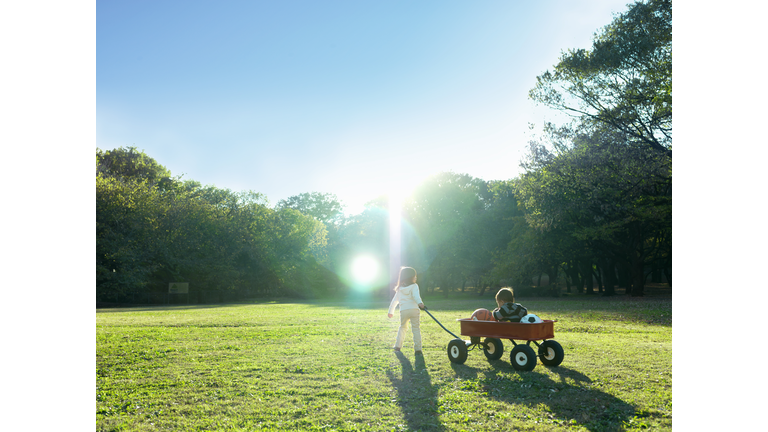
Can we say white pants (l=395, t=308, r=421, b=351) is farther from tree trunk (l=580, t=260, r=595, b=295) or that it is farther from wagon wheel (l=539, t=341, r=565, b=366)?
tree trunk (l=580, t=260, r=595, b=295)

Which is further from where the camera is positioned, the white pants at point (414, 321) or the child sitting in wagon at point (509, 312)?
the white pants at point (414, 321)

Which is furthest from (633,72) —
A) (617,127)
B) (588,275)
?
(588,275)

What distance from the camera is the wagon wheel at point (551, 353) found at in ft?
23.1

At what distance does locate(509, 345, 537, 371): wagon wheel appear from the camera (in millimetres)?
6727

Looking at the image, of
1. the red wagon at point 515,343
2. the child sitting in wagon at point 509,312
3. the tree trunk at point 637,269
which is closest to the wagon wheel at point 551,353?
the red wagon at point 515,343

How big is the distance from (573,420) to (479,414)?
0.95 m

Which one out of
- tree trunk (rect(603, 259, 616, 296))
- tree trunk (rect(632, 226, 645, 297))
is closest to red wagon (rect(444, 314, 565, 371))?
tree trunk (rect(632, 226, 645, 297))

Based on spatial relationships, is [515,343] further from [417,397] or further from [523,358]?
[417,397]

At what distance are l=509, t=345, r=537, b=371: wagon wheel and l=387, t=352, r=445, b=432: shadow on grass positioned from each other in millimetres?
1387

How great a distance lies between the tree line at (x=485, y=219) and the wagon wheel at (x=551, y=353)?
45.3 feet

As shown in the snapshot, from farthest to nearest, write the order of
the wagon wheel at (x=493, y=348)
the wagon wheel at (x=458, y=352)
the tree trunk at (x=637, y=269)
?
1. the tree trunk at (x=637, y=269)
2. the wagon wheel at (x=493, y=348)
3. the wagon wheel at (x=458, y=352)

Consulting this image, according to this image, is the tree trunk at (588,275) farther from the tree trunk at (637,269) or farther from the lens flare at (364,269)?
the lens flare at (364,269)
